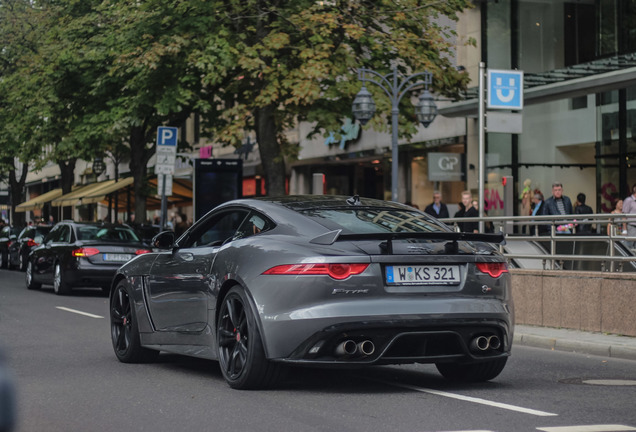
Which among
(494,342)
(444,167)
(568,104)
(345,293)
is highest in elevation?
(568,104)

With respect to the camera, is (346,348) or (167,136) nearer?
(346,348)

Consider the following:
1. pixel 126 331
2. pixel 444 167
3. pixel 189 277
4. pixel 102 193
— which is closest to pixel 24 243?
pixel 102 193

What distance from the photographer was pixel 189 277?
890cm

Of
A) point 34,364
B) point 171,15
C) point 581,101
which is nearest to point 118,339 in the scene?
point 34,364

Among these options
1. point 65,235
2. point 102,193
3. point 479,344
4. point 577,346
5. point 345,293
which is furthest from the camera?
point 102,193

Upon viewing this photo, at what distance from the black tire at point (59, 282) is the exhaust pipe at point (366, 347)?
14.8 meters

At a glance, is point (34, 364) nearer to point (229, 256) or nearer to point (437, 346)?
point (229, 256)

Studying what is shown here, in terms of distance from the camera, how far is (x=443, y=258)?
25.7 feet

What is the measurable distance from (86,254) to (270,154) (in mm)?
5127

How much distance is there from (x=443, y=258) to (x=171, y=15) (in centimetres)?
1802

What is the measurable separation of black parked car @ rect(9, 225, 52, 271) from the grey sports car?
75.9ft

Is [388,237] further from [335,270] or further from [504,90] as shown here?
[504,90]

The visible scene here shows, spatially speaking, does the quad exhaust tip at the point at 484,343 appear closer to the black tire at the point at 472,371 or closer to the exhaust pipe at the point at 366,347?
the black tire at the point at 472,371

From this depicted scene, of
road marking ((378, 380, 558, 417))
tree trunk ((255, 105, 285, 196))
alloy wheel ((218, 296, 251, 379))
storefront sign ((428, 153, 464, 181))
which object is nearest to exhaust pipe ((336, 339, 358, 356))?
alloy wheel ((218, 296, 251, 379))
